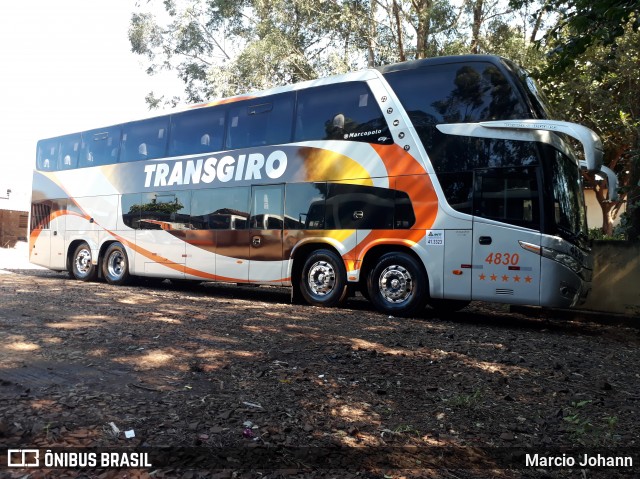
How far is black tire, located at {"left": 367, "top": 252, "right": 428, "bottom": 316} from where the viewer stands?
893cm

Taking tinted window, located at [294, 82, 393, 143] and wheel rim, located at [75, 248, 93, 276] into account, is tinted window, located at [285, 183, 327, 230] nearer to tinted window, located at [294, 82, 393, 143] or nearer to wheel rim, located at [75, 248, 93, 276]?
tinted window, located at [294, 82, 393, 143]

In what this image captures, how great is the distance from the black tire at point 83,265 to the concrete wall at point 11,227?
2060 cm

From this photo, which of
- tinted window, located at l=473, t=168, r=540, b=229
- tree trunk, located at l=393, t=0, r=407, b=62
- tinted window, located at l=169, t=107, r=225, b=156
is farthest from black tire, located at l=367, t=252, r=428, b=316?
tree trunk, located at l=393, t=0, r=407, b=62

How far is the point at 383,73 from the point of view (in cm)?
956

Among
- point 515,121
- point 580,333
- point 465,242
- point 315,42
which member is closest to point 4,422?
point 465,242

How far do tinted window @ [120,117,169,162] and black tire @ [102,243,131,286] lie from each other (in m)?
2.29

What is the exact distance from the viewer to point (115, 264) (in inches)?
563

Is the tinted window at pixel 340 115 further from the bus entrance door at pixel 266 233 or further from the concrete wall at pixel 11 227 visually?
the concrete wall at pixel 11 227

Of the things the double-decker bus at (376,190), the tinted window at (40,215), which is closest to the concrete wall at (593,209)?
the double-decker bus at (376,190)

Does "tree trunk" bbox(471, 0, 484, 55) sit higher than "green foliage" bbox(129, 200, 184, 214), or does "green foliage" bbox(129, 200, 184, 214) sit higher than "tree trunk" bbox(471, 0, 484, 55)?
"tree trunk" bbox(471, 0, 484, 55)

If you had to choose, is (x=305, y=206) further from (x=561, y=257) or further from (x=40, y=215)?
(x=40, y=215)

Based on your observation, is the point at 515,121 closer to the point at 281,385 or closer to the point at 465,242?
the point at 465,242

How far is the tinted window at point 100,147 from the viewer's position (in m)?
14.0

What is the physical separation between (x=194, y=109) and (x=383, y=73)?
4.73m
